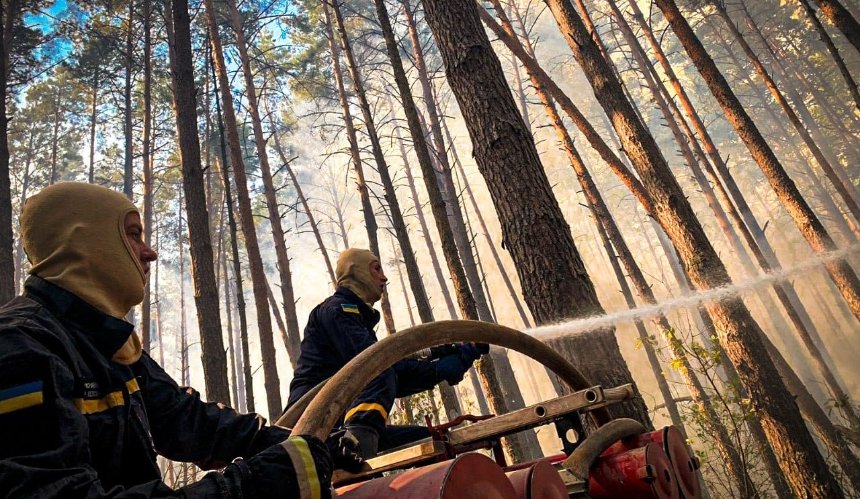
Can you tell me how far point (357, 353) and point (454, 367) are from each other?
0.59m

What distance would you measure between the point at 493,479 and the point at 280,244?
12.6 metres

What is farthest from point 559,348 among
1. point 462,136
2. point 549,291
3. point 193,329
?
point 193,329

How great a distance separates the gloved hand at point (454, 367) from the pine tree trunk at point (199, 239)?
4.08 meters

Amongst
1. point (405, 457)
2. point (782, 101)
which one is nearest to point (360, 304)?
Answer: point (405, 457)

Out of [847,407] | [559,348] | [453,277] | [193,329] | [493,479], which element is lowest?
[847,407]

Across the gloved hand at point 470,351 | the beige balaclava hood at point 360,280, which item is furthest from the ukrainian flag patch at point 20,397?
the beige balaclava hood at point 360,280

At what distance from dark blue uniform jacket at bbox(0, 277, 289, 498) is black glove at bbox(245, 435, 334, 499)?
0.08 m

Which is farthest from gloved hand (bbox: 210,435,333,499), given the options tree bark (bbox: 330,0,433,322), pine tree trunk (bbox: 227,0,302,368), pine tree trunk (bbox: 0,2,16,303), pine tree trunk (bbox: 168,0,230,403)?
pine tree trunk (bbox: 227,0,302,368)

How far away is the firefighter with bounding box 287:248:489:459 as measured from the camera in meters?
2.49

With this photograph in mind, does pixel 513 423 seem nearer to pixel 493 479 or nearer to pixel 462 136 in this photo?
pixel 493 479

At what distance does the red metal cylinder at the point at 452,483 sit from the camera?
89cm

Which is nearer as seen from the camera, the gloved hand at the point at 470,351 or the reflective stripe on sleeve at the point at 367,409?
the reflective stripe on sleeve at the point at 367,409

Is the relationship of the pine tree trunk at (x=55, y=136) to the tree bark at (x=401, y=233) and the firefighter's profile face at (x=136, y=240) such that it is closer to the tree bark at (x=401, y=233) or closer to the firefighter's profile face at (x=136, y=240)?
the tree bark at (x=401, y=233)

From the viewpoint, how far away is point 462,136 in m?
52.2
